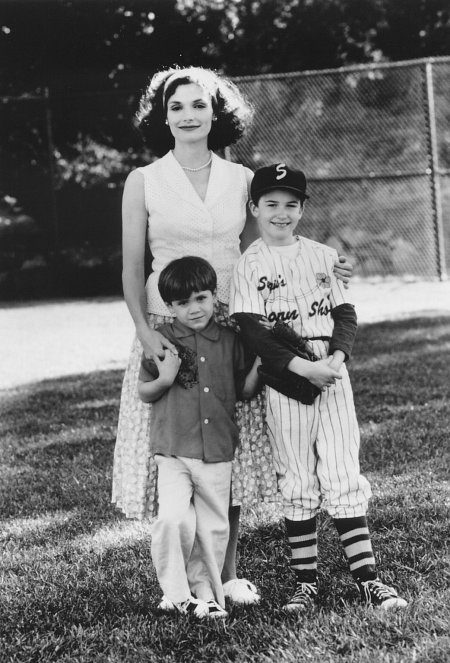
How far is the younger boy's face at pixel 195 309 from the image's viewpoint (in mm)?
2848

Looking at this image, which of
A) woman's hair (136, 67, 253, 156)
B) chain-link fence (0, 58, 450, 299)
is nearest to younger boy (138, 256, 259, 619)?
woman's hair (136, 67, 253, 156)

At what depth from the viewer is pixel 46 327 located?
9891mm

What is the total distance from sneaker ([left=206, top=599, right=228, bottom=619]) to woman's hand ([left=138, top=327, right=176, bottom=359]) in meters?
0.79

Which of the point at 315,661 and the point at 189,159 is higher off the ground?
the point at 189,159

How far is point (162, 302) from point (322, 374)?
2.01 ft

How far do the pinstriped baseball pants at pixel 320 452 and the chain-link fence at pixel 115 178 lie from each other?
955cm

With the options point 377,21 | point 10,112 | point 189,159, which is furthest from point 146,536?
point 377,21

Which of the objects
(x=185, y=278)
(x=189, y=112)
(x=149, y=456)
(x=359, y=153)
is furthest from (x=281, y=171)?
(x=359, y=153)

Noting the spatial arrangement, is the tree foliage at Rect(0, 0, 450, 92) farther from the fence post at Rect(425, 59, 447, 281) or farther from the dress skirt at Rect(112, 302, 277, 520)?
the dress skirt at Rect(112, 302, 277, 520)

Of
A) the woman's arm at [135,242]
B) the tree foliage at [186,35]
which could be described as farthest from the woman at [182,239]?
the tree foliage at [186,35]

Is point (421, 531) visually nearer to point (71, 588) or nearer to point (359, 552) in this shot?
point (359, 552)

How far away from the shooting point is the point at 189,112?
9.70 feet

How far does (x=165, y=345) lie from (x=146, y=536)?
43.2 inches

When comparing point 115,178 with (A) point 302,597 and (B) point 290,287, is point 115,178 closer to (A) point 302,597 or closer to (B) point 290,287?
(B) point 290,287
